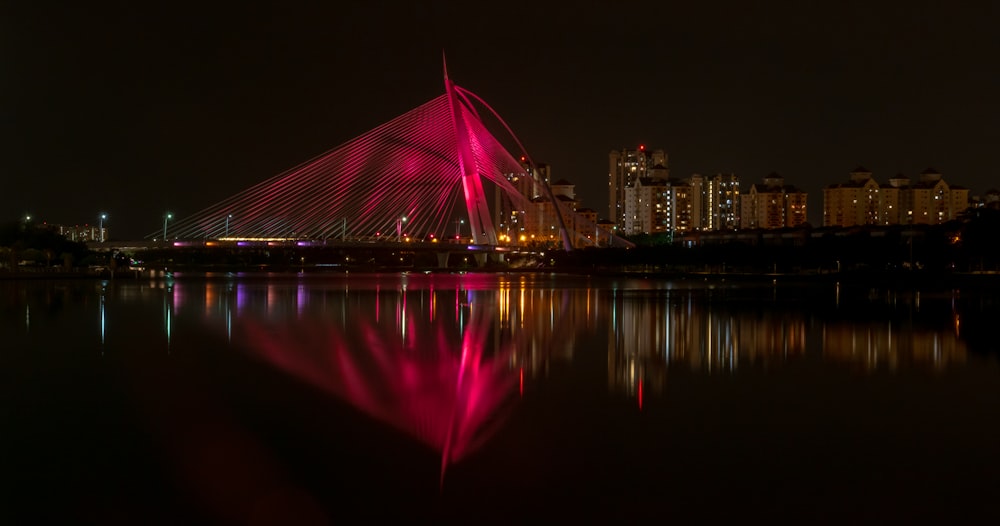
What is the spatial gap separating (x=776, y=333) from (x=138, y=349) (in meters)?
10.2

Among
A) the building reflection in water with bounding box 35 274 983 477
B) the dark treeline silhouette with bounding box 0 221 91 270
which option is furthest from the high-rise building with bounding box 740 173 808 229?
the building reflection in water with bounding box 35 274 983 477

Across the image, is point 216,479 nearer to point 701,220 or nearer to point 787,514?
point 787,514

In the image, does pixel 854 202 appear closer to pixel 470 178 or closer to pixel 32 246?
pixel 470 178

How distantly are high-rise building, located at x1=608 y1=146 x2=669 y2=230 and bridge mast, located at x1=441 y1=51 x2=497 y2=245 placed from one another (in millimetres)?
103817

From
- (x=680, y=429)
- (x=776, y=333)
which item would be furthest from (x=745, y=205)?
(x=680, y=429)

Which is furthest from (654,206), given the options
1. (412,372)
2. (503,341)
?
(412,372)

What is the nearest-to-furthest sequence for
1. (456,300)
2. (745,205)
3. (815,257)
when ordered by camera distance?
(456,300), (815,257), (745,205)

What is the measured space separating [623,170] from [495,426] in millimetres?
159324

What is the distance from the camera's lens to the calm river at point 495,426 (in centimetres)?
614

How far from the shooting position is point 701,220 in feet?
486

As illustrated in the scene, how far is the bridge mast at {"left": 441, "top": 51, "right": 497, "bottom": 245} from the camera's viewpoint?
171 feet

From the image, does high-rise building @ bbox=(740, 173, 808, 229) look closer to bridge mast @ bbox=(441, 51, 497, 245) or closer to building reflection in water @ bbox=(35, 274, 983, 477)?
bridge mast @ bbox=(441, 51, 497, 245)

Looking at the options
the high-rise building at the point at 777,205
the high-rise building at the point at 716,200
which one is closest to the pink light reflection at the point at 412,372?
the high-rise building at the point at 777,205

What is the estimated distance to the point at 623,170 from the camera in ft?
543
